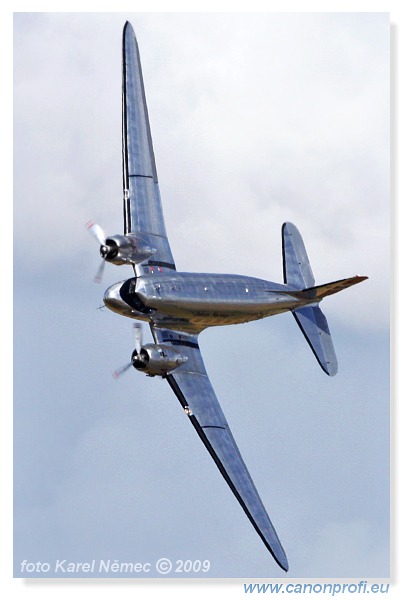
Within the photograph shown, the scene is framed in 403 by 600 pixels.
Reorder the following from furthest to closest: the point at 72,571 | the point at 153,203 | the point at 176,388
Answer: the point at 153,203, the point at 176,388, the point at 72,571

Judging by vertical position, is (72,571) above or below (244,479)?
below

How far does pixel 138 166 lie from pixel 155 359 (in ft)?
28.9

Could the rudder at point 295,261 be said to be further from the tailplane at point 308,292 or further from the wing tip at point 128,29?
the wing tip at point 128,29

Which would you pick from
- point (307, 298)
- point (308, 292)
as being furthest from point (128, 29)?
point (307, 298)

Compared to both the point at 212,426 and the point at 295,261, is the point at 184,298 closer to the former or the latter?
the point at 212,426

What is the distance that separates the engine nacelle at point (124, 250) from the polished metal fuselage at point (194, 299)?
4.19ft

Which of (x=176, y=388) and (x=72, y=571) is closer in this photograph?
(x=72, y=571)

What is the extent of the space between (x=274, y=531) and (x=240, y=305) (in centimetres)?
885

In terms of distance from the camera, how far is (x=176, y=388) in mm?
46844

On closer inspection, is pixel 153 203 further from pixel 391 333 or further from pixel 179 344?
pixel 391 333

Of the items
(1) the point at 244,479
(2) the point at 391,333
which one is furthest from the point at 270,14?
(1) the point at 244,479

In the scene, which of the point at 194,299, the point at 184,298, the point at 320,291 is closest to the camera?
the point at 184,298

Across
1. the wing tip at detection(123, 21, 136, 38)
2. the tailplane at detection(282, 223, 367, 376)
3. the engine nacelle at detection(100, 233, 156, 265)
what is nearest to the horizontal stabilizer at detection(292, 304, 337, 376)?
the tailplane at detection(282, 223, 367, 376)

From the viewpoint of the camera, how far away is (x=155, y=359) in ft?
151
